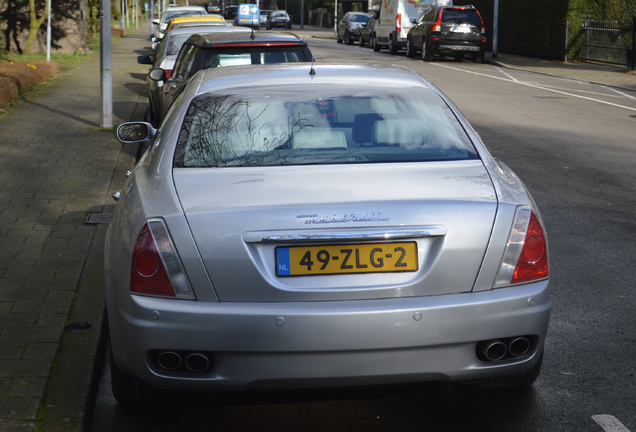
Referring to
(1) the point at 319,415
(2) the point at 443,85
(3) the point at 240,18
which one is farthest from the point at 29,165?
(3) the point at 240,18

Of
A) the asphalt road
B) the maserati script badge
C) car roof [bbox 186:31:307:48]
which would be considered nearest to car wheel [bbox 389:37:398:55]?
the asphalt road

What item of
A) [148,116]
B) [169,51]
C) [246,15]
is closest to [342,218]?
[169,51]

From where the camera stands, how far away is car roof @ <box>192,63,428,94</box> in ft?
15.8

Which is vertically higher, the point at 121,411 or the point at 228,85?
the point at 228,85

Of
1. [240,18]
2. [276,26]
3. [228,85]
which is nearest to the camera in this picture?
[228,85]

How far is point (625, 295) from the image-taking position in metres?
6.16

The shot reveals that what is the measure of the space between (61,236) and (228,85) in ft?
9.56

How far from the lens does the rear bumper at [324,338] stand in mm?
3572

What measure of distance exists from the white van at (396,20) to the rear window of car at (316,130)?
113ft

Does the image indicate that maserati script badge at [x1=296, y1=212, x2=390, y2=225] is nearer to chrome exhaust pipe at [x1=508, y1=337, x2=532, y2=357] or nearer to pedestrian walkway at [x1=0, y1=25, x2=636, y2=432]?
chrome exhaust pipe at [x1=508, y1=337, x2=532, y2=357]

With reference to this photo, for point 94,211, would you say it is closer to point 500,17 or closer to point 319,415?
point 319,415

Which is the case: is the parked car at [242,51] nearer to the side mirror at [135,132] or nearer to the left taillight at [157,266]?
the side mirror at [135,132]

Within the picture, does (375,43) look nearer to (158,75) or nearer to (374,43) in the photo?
(374,43)

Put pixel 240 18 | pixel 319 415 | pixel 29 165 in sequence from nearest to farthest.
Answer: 1. pixel 319 415
2. pixel 29 165
3. pixel 240 18
